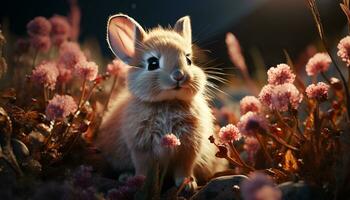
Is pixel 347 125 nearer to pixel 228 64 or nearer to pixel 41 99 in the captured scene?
pixel 41 99

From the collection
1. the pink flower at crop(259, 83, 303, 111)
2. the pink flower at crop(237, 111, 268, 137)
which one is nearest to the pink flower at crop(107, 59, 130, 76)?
the pink flower at crop(259, 83, 303, 111)

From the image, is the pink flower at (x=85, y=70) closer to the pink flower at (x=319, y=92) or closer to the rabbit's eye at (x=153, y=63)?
the rabbit's eye at (x=153, y=63)

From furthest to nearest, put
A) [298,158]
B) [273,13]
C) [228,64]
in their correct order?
[273,13], [228,64], [298,158]

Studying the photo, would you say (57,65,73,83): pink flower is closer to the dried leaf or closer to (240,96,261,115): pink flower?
(240,96,261,115): pink flower

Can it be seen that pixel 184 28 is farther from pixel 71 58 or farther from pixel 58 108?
pixel 58 108

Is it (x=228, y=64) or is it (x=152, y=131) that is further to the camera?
(x=228, y=64)

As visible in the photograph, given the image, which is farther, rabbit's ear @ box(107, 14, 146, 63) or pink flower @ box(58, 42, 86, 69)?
rabbit's ear @ box(107, 14, 146, 63)

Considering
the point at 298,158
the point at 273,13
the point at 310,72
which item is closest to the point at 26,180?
the point at 298,158
